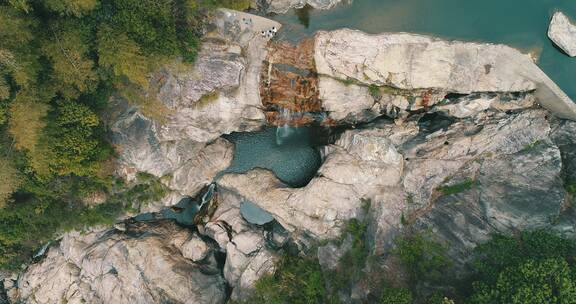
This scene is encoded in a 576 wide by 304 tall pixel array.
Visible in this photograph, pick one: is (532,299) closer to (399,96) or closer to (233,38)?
(399,96)

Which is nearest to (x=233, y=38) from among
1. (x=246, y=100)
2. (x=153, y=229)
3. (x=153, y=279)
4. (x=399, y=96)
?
(x=246, y=100)

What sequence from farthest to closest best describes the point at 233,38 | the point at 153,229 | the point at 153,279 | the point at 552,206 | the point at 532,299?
the point at 153,229
the point at 153,279
the point at 233,38
the point at 552,206
the point at 532,299

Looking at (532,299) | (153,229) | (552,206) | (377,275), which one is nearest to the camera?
(532,299)

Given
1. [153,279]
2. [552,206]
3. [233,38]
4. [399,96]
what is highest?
[233,38]

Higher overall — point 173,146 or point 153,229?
point 173,146

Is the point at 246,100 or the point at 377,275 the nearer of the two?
the point at 377,275

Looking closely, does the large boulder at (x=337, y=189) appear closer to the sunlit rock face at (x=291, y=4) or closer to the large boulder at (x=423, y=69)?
the large boulder at (x=423, y=69)

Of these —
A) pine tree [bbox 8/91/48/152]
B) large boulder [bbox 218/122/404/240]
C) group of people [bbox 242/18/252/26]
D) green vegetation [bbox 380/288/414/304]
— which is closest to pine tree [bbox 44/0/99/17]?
pine tree [bbox 8/91/48/152]

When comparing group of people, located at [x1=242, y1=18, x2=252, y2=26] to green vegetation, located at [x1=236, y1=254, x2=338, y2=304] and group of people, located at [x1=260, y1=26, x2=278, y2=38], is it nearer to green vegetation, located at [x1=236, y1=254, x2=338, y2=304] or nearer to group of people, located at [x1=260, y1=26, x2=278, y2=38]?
group of people, located at [x1=260, y1=26, x2=278, y2=38]
